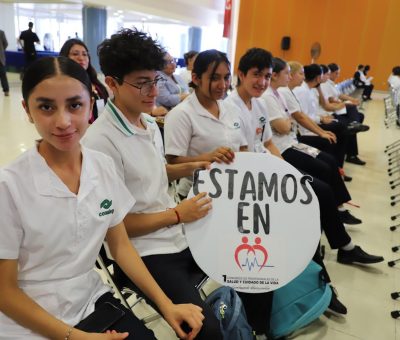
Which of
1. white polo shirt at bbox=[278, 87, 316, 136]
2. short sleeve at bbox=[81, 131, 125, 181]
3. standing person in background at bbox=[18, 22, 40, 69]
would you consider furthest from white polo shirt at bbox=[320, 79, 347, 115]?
standing person in background at bbox=[18, 22, 40, 69]

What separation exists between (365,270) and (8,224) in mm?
2339

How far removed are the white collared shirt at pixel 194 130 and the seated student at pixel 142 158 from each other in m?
0.39

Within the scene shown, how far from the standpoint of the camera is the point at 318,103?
5.07 metres

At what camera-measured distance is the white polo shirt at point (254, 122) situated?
232 centimetres

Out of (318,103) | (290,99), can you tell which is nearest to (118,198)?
(290,99)

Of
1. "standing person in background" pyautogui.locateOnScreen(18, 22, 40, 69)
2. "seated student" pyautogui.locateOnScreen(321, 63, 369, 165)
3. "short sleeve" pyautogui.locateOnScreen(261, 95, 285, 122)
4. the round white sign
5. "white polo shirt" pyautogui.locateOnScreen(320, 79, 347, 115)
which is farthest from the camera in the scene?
"standing person in background" pyautogui.locateOnScreen(18, 22, 40, 69)

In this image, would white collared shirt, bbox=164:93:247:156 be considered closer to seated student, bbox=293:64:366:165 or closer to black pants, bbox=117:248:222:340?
black pants, bbox=117:248:222:340

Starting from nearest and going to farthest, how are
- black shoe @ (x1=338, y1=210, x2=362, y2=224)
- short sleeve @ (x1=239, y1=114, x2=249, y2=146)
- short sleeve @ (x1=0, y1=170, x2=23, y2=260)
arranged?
1. short sleeve @ (x1=0, y1=170, x2=23, y2=260)
2. short sleeve @ (x1=239, y1=114, x2=249, y2=146)
3. black shoe @ (x1=338, y1=210, x2=362, y2=224)

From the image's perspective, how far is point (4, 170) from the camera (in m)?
0.93

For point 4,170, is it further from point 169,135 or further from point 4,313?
point 169,135

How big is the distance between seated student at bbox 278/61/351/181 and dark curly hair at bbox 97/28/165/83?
217cm

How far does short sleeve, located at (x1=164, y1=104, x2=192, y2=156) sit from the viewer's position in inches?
73.4

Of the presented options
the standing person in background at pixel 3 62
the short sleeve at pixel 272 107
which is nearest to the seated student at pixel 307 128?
the short sleeve at pixel 272 107

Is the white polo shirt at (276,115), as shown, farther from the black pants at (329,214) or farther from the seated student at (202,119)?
the seated student at (202,119)
